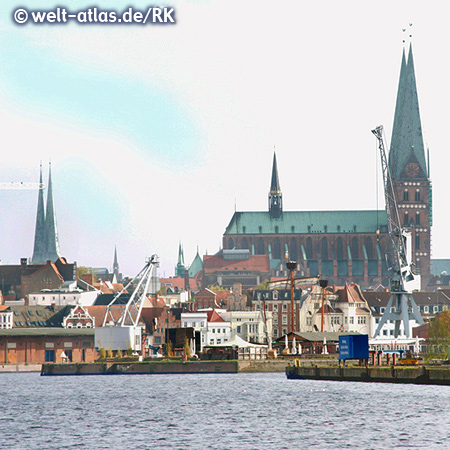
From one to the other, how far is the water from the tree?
27678 millimetres

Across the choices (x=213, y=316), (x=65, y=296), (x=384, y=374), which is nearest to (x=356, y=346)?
(x=384, y=374)

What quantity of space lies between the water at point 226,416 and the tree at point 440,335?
1090 inches

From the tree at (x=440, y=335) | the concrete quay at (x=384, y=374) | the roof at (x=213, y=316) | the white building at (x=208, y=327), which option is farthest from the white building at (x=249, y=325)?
the concrete quay at (x=384, y=374)

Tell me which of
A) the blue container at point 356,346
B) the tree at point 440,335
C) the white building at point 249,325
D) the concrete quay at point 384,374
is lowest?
the concrete quay at point 384,374

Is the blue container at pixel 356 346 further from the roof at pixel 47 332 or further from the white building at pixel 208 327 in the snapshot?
the white building at pixel 208 327

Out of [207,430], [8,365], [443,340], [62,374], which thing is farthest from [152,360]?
[207,430]

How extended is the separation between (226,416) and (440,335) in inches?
2751

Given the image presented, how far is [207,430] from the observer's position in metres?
57.2

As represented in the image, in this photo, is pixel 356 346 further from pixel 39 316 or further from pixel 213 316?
pixel 39 316

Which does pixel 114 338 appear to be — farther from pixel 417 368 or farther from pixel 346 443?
pixel 346 443

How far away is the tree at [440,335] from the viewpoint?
120 meters

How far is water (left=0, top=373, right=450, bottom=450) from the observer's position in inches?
2064

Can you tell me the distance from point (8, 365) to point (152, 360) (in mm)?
20815

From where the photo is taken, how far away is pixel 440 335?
129500 millimetres
